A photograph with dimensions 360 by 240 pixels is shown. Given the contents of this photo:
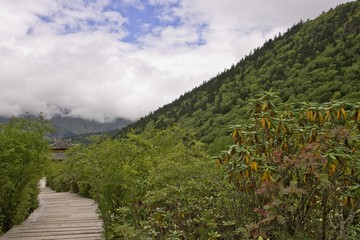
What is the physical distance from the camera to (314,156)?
9.41 ft

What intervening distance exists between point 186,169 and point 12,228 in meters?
5.86

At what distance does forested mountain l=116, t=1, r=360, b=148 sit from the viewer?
4369cm

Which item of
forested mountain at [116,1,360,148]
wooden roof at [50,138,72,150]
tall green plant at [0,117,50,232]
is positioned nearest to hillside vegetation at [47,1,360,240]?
tall green plant at [0,117,50,232]

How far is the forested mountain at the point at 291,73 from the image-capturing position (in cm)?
4369

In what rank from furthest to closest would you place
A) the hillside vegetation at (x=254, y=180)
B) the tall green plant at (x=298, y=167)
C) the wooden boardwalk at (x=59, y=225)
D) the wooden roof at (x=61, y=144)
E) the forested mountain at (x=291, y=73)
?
1. the forested mountain at (x=291, y=73)
2. the wooden roof at (x=61, y=144)
3. the wooden boardwalk at (x=59, y=225)
4. the hillside vegetation at (x=254, y=180)
5. the tall green plant at (x=298, y=167)

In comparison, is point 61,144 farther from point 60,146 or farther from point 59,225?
point 59,225

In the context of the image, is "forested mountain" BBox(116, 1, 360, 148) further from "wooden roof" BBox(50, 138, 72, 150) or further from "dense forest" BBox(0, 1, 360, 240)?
"dense forest" BBox(0, 1, 360, 240)

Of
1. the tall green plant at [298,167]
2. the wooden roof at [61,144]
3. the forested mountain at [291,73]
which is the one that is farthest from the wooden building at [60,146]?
the tall green plant at [298,167]

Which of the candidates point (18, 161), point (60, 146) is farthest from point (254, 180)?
point (60, 146)

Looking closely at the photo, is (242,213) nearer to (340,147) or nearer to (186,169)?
(186,169)

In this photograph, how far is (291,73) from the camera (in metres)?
53.7

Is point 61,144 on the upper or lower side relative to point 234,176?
upper

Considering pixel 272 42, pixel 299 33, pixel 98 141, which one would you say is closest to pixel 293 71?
pixel 299 33

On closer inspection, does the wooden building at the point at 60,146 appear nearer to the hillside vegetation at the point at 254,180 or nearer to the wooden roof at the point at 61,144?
the wooden roof at the point at 61,144
